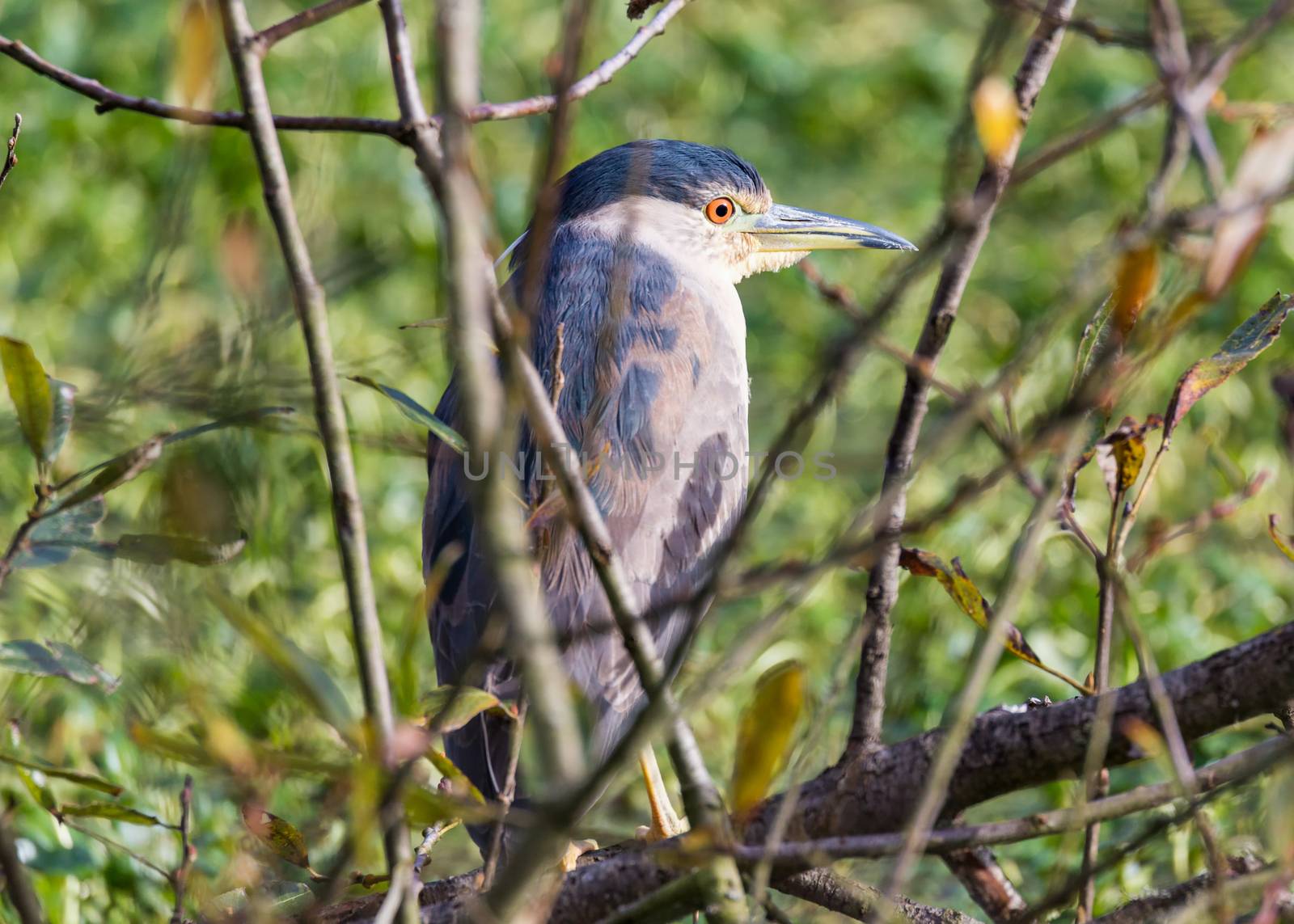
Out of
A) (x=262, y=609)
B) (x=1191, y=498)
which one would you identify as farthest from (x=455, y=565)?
(x=1191, y=498)

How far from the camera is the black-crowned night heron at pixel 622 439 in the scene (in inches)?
100

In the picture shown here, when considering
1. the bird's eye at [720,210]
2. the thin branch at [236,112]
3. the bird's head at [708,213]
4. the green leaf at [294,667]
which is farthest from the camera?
the bird's eye at [720,210]

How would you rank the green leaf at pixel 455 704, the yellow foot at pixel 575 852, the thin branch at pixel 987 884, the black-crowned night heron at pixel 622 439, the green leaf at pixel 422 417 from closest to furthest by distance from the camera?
1. the green leaf at pixel 455 704
2. the green leaf at pixel 422 417
3. the thin branch at pixel 987 884
4. the yellow foot at pixel 575 852
5. the black-crowned night heron at pixel 622 439

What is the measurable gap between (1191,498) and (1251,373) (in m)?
0.70

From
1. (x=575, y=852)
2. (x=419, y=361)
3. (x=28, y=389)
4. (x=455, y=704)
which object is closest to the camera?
(x=455, y=704)

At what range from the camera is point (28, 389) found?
148cm

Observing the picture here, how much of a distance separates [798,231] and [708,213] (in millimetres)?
243

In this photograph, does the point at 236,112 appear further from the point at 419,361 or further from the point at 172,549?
the point at 419,361

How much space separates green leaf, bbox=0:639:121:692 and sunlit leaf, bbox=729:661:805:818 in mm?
817

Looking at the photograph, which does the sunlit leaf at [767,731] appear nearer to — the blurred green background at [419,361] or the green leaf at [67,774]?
the blurred green background at [419,361]

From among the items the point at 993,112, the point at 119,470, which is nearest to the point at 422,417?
the point at 119,470

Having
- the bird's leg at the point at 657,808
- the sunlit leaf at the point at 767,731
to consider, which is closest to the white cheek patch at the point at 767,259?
the bird's leg at the point at 657,808

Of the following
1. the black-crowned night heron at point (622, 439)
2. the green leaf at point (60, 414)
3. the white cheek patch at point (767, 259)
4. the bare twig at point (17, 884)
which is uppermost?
the white cheek patch at point (767, 259)

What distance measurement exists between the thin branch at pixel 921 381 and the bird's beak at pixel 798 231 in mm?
2179
